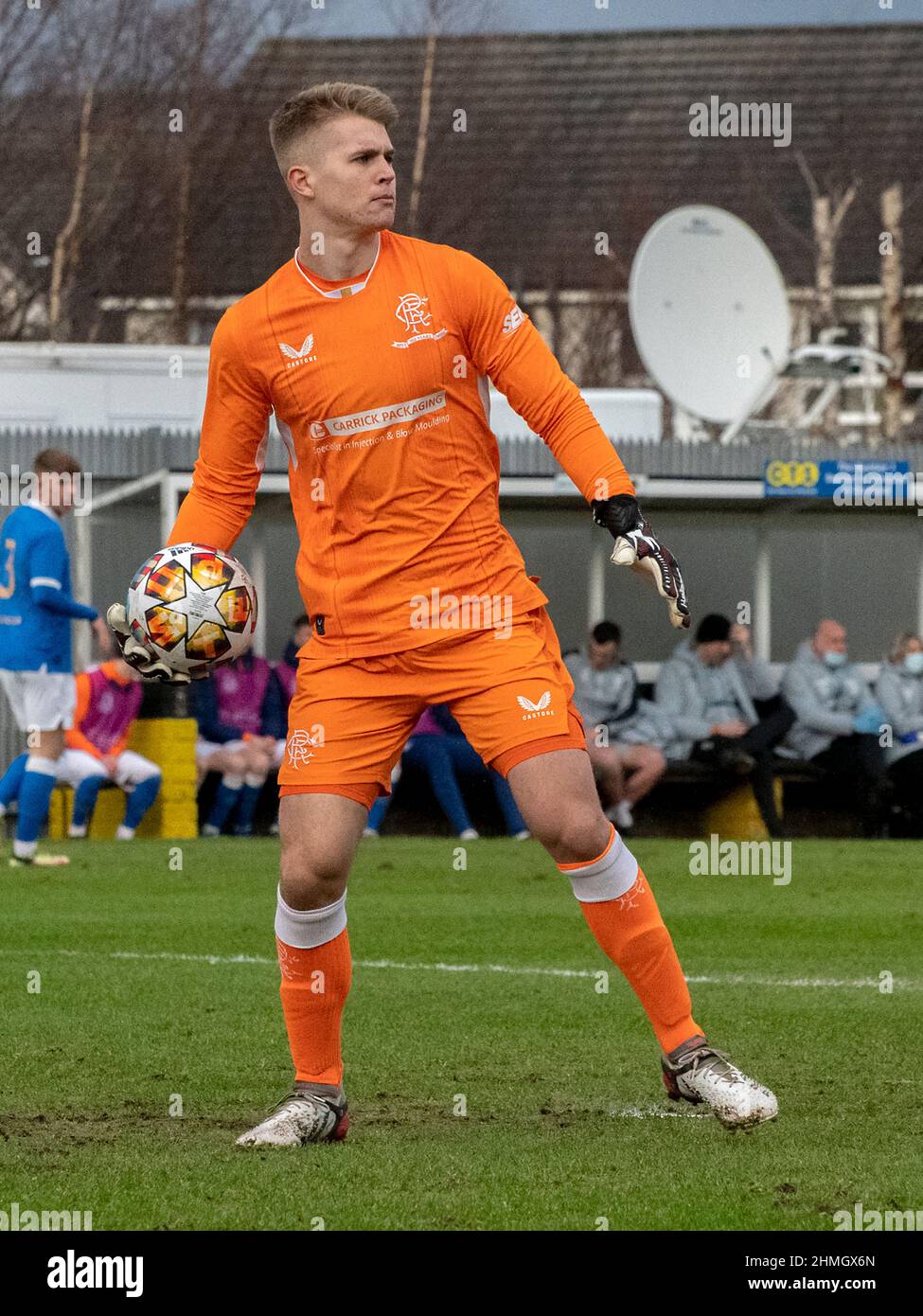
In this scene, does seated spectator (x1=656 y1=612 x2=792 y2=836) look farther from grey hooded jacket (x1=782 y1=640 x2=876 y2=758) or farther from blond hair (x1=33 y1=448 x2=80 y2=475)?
blond hair (x1=33 y1=448 x2=80 y2=475)

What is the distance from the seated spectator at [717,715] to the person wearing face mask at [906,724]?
31.9 inches

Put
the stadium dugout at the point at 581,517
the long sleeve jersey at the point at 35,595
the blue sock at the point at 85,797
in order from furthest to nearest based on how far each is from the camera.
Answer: the stadium dugout at the point at 581,517, the blue sock at the point at 85,797, the long sleeve jersey at the point at 35,595

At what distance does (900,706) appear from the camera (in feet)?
56.1

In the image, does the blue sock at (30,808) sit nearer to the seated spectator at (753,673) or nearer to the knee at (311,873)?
the seated spectator at (753,673)

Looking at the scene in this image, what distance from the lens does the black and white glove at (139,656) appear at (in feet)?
18.3

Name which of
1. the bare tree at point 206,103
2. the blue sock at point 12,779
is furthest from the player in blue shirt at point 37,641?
the bare tree at point 206,103

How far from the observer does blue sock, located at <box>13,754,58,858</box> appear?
1317 cm

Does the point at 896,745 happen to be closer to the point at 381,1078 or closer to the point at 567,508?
the point at 567,508

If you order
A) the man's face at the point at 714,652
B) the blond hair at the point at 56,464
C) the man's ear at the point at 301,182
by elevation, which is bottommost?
the man's face at the point at 714,652

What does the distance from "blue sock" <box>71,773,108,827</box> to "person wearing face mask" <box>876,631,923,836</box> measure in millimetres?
5974

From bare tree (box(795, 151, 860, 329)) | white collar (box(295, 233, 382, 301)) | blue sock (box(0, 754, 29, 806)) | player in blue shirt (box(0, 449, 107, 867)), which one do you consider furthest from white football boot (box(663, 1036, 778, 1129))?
bare tree (box(795, 151, 860, 329))

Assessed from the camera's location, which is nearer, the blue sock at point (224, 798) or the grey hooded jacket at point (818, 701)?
the blue sock at point (224, 798)

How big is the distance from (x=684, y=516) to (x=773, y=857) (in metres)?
5.05
